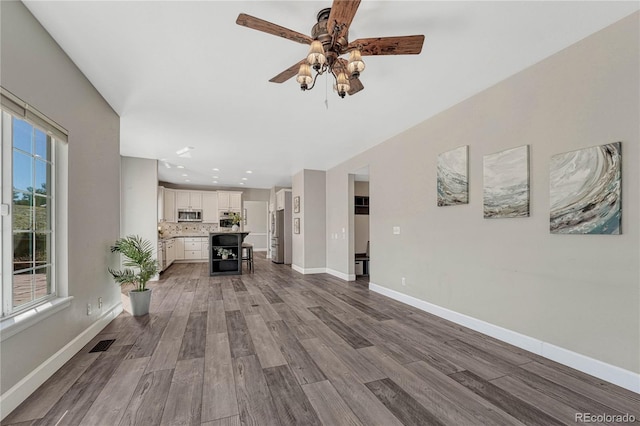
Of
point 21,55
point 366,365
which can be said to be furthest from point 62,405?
point 21,55

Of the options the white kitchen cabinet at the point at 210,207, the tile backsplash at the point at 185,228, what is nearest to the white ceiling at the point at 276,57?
the white kitchen cabinet at the point at 210,207

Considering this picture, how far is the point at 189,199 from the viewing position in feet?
31.9

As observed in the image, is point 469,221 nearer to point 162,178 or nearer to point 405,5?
point 405,5

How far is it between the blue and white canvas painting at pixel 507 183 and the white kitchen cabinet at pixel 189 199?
30.1ft

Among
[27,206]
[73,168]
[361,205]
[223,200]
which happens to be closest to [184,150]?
[73,168]

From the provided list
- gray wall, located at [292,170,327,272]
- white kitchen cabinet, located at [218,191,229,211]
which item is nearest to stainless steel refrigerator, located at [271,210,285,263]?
gray wall, located at [292,170,327,272]

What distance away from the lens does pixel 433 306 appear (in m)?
3.73

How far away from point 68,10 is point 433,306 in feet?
15.1

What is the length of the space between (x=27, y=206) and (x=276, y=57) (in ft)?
7.63

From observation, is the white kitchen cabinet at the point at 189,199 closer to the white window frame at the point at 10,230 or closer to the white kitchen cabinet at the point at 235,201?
the white kitchen cabinet at the point at 235,201

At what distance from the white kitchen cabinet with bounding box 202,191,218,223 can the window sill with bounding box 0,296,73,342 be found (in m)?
7.77

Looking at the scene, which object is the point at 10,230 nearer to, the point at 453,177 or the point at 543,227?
the point at 453,177

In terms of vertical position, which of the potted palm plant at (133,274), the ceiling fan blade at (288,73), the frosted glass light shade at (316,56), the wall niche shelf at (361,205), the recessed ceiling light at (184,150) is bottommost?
the potted palm plant at (133,274)

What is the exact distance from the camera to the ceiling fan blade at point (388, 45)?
1.80 metres
